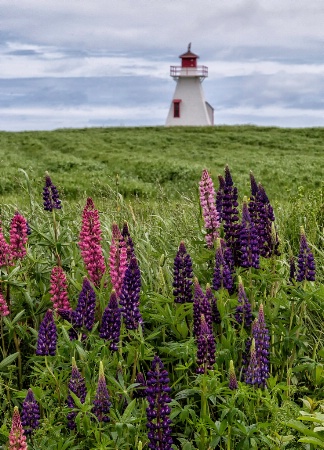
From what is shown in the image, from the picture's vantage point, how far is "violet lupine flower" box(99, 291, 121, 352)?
12.9 feet

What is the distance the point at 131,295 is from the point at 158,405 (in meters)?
0.95

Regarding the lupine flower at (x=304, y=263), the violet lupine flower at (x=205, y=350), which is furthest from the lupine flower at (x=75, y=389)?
the lupine flower at (x=304, y=263)

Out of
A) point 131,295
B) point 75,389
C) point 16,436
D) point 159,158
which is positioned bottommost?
point 75,389

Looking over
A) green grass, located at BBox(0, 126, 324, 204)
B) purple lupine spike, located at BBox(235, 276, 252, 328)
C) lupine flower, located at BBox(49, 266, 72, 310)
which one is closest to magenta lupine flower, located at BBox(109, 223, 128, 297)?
lupine flower, located at BBox(49, 266, 72, 310)

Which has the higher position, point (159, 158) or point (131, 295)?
point (159, 158)

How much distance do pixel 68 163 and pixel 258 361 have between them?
1110 inches

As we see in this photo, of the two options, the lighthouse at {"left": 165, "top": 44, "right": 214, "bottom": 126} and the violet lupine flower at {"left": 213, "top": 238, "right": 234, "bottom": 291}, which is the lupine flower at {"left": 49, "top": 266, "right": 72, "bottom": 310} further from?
the lighthouse at {"left": 165, "top": 44, "right": 214, "bottom": 126}

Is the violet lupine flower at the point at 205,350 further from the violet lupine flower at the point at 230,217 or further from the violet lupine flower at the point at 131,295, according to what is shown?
the violet lupine flower at the point at 230,217

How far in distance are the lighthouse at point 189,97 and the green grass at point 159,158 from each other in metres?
9.72

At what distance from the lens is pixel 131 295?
4.14 metres

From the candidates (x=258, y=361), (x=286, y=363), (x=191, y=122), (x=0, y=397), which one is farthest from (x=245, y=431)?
(x=191, y=122)

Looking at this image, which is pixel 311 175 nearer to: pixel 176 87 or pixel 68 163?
pixel 68 163

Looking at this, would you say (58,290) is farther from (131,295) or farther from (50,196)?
(50,196)

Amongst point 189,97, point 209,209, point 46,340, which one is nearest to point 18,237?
point 46,340
